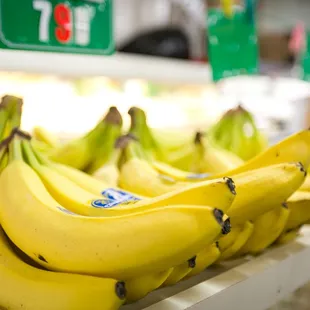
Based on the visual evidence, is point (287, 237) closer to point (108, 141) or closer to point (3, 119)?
point (108, 141)

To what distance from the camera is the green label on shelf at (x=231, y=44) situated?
1348 millimetres

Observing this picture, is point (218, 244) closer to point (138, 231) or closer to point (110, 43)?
point (138, 231)

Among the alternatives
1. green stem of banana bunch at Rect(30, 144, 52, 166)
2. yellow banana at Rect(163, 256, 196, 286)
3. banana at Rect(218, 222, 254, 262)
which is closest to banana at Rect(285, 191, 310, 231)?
banana at Rect(218, 222, 254, 262)

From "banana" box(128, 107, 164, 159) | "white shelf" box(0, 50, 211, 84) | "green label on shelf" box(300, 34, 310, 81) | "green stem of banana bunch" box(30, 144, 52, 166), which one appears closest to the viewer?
"green stem of banana bunch" box(30, 144, 52, 166)

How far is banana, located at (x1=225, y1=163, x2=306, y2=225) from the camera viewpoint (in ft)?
1.98

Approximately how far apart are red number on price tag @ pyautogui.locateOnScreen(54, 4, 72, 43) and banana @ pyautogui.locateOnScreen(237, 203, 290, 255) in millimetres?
458

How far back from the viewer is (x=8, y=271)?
544 millimetres

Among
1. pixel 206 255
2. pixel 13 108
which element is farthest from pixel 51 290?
pixel 13 108

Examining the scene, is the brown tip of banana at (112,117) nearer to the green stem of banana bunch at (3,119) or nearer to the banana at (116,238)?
the green stem of banana bunch at (3,119)

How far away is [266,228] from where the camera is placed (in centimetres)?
76

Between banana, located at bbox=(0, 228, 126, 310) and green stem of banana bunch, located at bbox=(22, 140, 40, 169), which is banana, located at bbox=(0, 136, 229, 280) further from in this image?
Answer: green stem of banana bunch, located at bbox=(22, 140, 40, 169)

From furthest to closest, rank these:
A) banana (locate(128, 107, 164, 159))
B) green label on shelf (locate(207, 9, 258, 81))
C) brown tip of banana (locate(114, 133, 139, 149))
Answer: green label on shelf (locate(207, 9, 258, 81)), banana (locate(128, 107, 164, 159)), brown tip of banana (locate(114, 133, 139, 149))

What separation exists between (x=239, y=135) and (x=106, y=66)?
421 mm

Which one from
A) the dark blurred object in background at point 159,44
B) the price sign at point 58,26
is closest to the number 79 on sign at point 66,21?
the price sign at point 58,26
